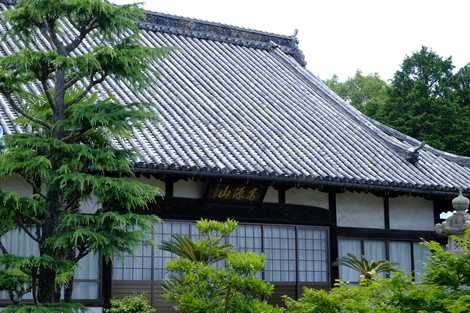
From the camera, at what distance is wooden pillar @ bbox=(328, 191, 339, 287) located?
56.3 ft

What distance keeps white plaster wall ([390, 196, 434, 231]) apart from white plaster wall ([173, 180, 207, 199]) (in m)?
4.92

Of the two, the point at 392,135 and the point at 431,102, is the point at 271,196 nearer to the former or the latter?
the point at 392,135

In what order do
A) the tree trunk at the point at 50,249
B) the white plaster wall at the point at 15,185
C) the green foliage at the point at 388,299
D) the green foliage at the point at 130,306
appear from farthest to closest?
1. the green foliage at the point at 130,306
2. the white plaster wall at the point at 15,185
3. the tree trunk at the point at 50,249
4. the green foliage at the point at 388,299

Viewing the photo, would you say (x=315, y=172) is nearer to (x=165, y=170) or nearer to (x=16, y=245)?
(x=165, y=170)

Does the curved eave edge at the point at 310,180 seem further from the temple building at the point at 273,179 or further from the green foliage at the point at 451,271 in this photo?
the green foliage at the point at 451,271

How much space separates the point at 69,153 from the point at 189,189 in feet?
19.7

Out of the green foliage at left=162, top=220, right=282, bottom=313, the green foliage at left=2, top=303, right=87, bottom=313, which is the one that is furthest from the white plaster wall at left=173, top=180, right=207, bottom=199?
the green foliage at left=2, top=303, right=87, bottom=313

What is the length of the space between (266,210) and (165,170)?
3.16 meters

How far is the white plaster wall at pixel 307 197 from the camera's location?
16844 millimetres

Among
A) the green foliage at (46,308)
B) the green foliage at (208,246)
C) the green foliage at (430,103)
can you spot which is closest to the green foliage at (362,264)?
the green foliage at (208,246)

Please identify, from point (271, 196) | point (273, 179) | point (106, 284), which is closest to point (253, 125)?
point (271, 196)

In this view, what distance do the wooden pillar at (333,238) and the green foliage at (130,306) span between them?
484 centimetres

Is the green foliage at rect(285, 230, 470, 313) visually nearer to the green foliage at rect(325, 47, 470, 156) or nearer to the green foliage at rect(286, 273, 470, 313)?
the green foliage at rect(286, 273, 470, 313)

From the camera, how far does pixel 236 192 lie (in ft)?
52.3
